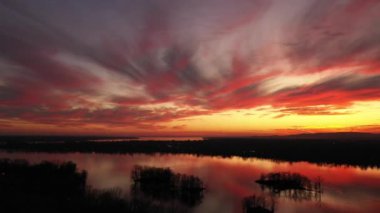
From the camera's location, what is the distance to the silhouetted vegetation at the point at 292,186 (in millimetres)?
39812

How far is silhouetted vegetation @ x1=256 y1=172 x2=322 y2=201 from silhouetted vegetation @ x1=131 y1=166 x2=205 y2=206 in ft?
34.7

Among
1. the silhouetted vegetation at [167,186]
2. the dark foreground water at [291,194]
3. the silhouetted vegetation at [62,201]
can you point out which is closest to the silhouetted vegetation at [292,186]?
the dark foreground water at [291,194]

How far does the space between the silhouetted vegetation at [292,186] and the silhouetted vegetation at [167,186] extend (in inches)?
416

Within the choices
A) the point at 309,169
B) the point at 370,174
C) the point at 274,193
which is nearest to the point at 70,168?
the point at 274,193

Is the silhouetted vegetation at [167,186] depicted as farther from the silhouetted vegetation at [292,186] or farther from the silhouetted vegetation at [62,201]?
the silhouetted vegetation at [292,186]

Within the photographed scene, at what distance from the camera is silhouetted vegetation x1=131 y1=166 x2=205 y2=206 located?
37.7 metres

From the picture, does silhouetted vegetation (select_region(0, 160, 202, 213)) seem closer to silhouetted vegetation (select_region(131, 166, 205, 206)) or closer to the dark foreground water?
silhouetted vegetation (select_region(131, 166, 205, 206))

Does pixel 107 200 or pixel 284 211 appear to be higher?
pixel 107 200

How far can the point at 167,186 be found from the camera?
145 ft

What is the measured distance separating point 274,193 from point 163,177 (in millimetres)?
16525

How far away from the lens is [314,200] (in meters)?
36.7

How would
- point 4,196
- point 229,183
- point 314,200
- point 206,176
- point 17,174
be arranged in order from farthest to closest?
point 206,176, point 229,183, point 17,174, point 314,200, point 4,196

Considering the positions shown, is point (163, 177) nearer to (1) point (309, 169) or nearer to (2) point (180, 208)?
(2) point (180, 208)

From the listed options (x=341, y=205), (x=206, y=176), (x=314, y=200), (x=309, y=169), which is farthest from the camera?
(x=309, y=169)
